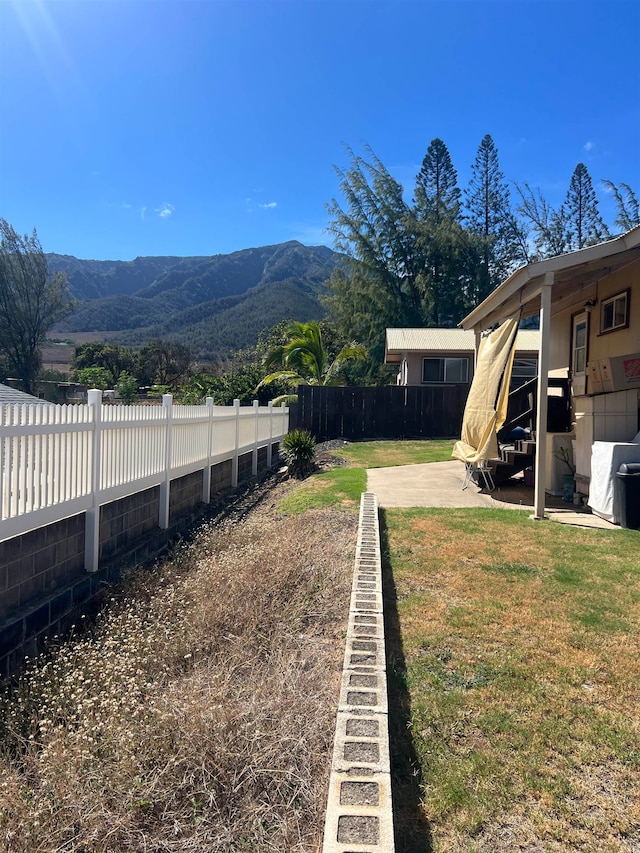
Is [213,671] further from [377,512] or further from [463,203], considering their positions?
[463,203]

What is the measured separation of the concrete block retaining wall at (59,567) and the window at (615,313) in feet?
23.0

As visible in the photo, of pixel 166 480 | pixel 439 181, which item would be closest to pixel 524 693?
pixel 166 480

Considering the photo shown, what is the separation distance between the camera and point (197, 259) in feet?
390

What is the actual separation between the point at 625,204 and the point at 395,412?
26920 mm

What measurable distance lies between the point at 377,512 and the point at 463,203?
120 ft

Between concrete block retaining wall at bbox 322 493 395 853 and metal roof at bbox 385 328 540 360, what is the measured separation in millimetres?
17180

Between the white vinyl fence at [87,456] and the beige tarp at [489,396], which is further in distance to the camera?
the beige tarp at [489,396]

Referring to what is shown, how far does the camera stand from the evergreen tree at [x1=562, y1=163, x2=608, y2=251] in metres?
34.7

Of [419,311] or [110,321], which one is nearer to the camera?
[419,311]

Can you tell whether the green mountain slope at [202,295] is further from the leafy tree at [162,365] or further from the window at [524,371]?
the window at [524,371]

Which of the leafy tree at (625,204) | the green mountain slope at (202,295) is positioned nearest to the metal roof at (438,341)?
the green mountain slope at (202,295)

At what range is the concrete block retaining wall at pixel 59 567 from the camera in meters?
3.65

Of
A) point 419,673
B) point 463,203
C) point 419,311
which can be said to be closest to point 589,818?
point 419,673

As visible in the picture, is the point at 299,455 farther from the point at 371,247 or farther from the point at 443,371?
the point at 371,247
